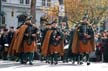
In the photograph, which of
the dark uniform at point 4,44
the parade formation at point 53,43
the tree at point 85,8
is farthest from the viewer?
the tree at point 85,8

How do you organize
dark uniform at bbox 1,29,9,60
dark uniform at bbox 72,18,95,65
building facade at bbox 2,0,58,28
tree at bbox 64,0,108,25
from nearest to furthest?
1. dark uniform at bbox 72,18,95,65
2. dark uniform at bbox 1,29,9,60
3. tree at bbox 64,0,108,25
4. building facade at bbox 2,0,58,28

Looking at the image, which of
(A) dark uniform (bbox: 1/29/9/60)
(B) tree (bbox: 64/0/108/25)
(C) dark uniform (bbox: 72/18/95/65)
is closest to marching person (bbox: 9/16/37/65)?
(C) dark uniform (bbox: 72/18/95/65)

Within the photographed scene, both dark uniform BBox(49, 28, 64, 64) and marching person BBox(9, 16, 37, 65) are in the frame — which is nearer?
marching person BBox(9, 16, 37, 65)

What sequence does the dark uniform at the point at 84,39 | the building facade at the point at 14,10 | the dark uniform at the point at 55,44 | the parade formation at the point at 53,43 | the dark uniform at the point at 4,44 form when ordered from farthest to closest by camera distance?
the building facade at the point at 14,10
the dark uniform at the point at 4,44
the dark uniform at the point at 55,44
the dark uniform at the point at 84,39
the parade formation at the point at 53,43

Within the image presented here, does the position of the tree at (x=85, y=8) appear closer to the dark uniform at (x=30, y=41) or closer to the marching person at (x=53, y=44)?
the marching person at (x=53, y=44)

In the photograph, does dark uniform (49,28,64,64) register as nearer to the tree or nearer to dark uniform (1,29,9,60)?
dark uniform (1,29,9,60)

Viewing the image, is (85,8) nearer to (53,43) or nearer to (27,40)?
(53,43)

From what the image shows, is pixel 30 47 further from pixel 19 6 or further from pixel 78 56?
pixel 19 6

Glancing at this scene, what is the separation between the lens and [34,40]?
1970cm

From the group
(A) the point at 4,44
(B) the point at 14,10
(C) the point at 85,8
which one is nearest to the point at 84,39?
(A) the point at 4,44

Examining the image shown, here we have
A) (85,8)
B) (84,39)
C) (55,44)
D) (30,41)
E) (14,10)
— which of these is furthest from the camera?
(14,10)

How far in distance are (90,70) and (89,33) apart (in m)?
3.43

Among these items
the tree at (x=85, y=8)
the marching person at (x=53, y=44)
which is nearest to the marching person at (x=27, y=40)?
the marching person at (x=53, y=44)

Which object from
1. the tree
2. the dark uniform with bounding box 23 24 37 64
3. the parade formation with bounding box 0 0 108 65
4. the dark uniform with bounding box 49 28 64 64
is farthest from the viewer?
the tree
